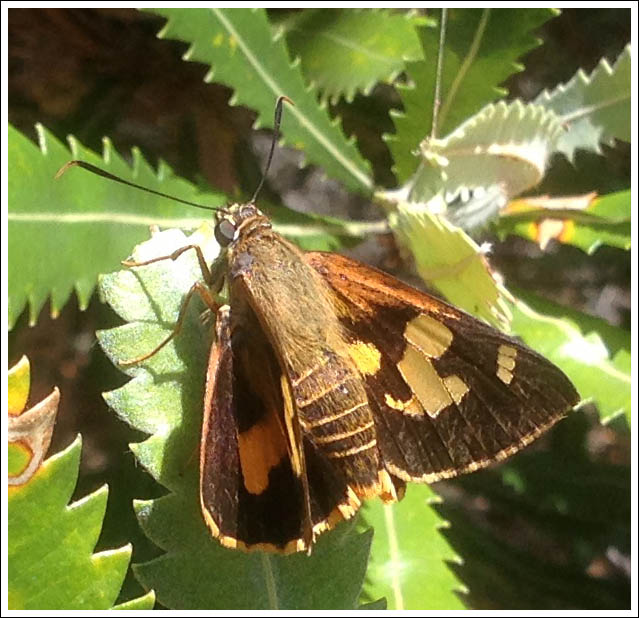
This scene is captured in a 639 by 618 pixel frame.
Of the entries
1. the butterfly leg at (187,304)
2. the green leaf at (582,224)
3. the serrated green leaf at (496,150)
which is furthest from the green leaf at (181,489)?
the green leaf at (582,224)

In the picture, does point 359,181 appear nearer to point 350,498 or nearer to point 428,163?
point 428,163

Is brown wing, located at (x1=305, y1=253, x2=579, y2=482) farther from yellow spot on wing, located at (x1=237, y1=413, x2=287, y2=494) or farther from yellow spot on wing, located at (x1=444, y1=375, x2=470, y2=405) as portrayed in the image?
yellow spot on wing, located at (x1=237, y1=413, x2=287, y2=494)

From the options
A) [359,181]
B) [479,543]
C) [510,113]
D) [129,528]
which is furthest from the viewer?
[479,543]

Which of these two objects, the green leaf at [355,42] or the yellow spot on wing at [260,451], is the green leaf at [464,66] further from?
the yellow spot on wing at [260,451]

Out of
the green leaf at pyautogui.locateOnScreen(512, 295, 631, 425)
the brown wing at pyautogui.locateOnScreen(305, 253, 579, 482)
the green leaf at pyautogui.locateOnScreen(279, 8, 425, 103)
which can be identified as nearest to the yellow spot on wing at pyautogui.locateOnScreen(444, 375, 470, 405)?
the brown wing at pyautogui.locateOnScreen(305, 253, 579, 482)

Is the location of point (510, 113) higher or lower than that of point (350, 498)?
higher

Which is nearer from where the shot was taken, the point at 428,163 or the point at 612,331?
the point at 428,163

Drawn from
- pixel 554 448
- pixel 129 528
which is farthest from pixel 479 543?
pixel 129 528
